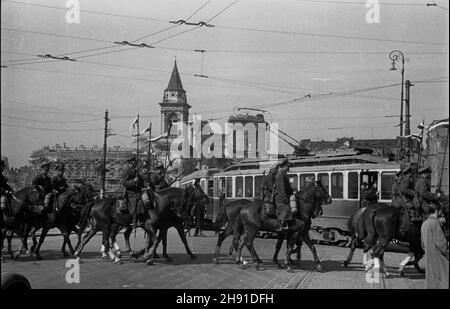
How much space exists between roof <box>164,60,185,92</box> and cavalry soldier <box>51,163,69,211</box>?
15.1 feet

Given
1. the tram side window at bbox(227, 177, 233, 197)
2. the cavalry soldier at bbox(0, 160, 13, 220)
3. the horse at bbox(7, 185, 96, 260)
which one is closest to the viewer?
the cavalry soldier at bbox(0, 160, 13, 220)

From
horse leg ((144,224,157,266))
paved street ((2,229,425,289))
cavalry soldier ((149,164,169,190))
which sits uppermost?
cavalry soldier ((149,164,169,190))

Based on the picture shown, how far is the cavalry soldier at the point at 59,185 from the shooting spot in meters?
13.8

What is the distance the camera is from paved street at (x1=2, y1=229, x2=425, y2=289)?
9.55m

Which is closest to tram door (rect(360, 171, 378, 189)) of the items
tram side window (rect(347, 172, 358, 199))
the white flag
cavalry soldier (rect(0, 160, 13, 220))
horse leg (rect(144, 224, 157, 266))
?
tram side window (rect(347, 172, 358, 199))

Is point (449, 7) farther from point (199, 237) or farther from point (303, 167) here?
point (199, 237)

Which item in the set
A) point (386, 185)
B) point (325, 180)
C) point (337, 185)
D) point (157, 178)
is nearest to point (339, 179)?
point (337, 185)

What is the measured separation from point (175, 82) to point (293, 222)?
400 centimetres

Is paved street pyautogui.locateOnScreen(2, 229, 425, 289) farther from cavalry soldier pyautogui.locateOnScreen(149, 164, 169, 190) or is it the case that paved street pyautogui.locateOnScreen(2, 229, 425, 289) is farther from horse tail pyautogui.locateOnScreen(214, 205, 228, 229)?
cavalry soldier pyautogui.locateOnScreen(149, 164, 169, 190)

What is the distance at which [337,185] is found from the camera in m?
18.7

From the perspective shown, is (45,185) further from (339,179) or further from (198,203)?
(339,179)

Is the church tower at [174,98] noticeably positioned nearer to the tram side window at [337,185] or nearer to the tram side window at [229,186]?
the tram side window at [337,185]

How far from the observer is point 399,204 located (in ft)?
38.2

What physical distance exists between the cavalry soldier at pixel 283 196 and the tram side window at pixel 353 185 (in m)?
6.53
